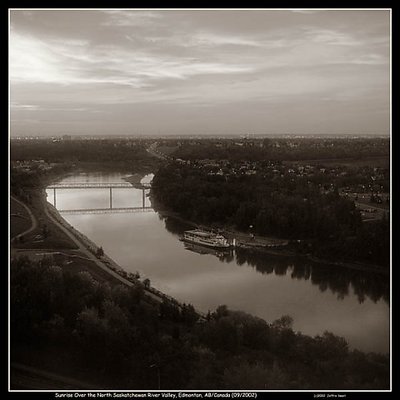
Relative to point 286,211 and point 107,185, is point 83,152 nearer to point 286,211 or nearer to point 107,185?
point 107,185

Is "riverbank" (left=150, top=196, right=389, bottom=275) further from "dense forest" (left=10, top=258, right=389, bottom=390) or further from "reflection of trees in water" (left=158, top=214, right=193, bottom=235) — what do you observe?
"dense forest" (left=10, top=258, right=389, bottom=390)

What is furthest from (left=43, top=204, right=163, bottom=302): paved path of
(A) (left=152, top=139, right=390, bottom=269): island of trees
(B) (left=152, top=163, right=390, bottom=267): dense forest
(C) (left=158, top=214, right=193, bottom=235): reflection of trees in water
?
(B) (left=152, top=163, right=390, bottom=267): dense forest

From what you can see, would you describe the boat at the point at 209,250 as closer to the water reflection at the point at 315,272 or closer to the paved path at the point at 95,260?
the water reflection at the point at 315,272

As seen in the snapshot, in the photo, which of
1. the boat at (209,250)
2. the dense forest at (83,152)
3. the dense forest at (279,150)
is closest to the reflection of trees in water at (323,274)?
the boat at (209,250)

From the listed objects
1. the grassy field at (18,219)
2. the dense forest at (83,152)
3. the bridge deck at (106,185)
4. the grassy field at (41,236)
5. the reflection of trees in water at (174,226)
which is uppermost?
the dense forest at (83,152)
